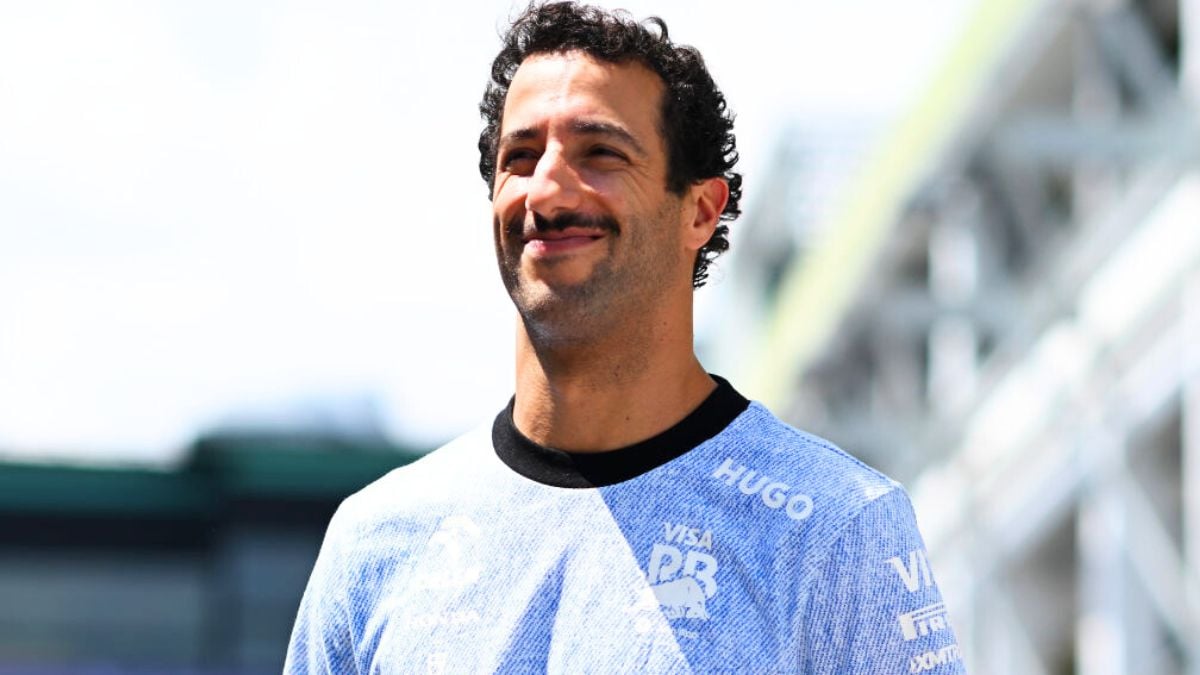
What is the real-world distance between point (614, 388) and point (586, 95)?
1.40 ft

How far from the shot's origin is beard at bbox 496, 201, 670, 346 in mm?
2619

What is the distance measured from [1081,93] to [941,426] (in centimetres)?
370

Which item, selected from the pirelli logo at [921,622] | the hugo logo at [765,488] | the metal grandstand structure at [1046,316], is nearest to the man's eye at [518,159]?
the hugo logo at [765,488]

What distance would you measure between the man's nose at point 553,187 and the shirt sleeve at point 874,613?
0.60 metres

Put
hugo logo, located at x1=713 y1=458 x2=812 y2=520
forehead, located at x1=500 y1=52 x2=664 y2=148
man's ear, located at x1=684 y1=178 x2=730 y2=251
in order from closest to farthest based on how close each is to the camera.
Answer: hugo logo, located at x1=713 y1=458 x2=812 y2=520
forehead, located at x1=500 y1=52 x2=664 y2=148
man's ear, located at x1=684 y1=178 x2=730 y2=251

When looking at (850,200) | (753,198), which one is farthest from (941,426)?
(753,198)

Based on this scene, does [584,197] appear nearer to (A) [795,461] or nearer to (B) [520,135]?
(B) [520,135]

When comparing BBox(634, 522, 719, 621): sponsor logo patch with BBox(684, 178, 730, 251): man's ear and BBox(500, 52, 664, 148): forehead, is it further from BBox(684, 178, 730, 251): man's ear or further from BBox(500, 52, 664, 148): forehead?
BBox(500, 52, 664, 148): forehead

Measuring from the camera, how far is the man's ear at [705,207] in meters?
2.79

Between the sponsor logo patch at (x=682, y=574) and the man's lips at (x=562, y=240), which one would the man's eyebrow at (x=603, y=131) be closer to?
the man's lips at (x=562, y=240)

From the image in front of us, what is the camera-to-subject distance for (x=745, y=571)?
2.53m

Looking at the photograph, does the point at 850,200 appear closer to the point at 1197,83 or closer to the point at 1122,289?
the point at 1122,289

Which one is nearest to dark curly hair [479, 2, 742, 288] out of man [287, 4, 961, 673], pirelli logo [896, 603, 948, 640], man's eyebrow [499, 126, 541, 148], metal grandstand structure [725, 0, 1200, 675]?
man [287, 4, 961, 673]

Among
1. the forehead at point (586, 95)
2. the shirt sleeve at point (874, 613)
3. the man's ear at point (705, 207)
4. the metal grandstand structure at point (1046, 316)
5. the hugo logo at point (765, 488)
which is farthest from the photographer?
the metal grandstand structure at point (1046, 316)
